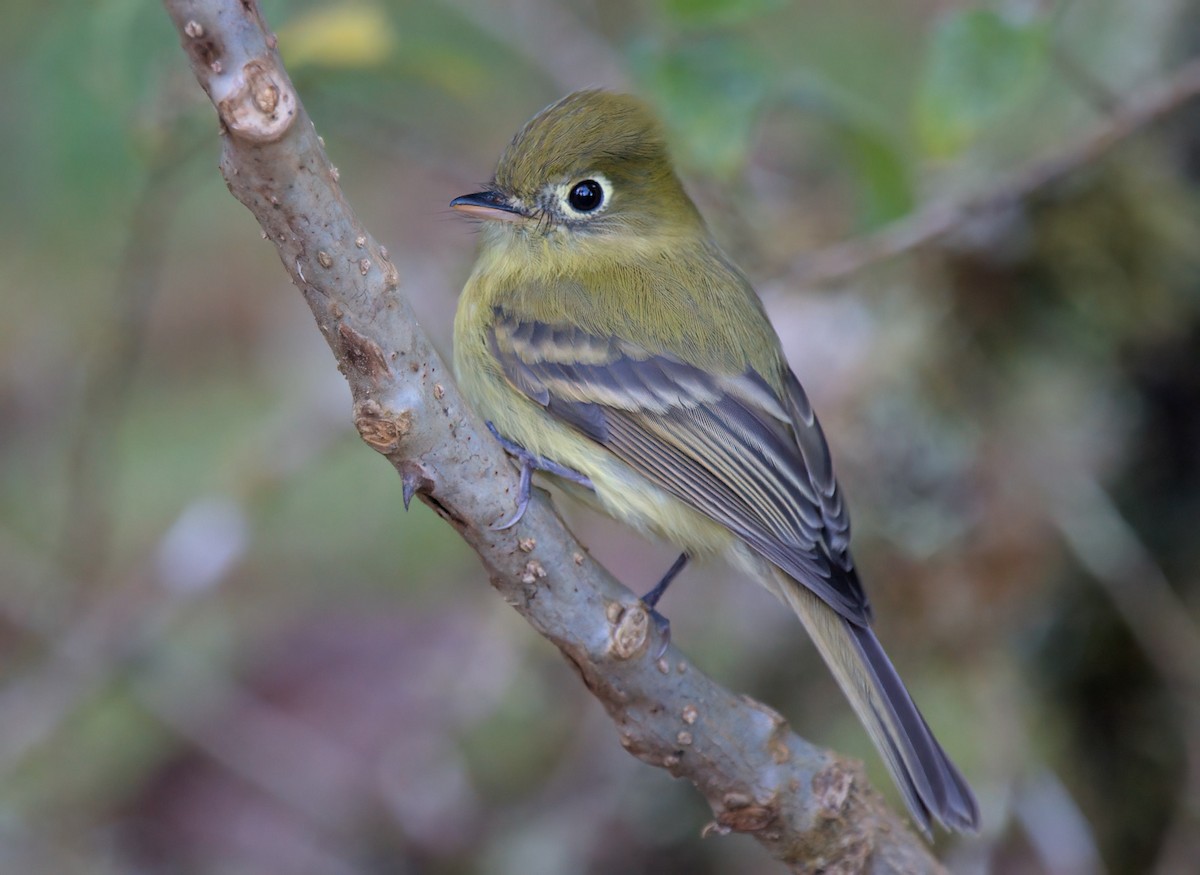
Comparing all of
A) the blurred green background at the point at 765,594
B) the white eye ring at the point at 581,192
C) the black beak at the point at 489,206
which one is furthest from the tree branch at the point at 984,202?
the black beak at the point at 489,206

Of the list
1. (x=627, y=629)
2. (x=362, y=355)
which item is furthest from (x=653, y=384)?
(x=362, y=355)

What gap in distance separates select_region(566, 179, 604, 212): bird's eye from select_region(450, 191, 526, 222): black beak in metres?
0.14

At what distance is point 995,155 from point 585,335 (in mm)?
2110

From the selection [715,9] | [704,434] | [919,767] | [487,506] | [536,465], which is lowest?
[919,767]

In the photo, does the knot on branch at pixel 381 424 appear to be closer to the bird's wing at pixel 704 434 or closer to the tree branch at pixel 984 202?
the bird's wing at pixel 704 434

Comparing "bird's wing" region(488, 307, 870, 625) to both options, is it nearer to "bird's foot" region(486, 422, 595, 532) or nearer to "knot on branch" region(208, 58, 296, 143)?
"bird's foot" region(486, 422, 595, 532)

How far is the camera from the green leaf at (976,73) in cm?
282

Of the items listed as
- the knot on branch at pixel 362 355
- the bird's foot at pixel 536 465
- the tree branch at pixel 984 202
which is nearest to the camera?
the knot on branch at pixel 362 355

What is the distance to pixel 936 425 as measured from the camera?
415 cm

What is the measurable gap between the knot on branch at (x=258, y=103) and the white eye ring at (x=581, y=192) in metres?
1.55

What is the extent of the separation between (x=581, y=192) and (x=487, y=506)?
1.30 meters

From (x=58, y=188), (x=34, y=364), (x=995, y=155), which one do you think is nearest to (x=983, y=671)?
(x=995, y=155)

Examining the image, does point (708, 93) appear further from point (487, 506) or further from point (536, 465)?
point (487, 506)

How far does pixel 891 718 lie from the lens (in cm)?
252
